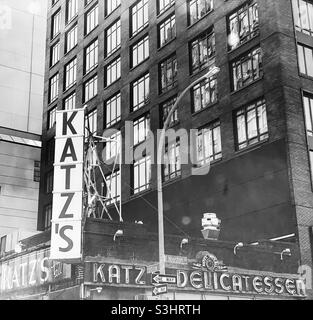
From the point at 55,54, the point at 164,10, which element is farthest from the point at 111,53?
the point at 55,54

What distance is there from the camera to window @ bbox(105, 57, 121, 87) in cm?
5100

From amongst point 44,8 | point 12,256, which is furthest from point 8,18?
point 12,256

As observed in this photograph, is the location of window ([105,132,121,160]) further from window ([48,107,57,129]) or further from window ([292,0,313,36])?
window ([292,0,313,36])

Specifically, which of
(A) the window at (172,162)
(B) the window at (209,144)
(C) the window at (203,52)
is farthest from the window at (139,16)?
(B) the window at (209,144)

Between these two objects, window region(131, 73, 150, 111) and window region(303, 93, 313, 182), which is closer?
window region(303, 93, 313, 182)

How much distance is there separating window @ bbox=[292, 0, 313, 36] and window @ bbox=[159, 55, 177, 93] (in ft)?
35.2

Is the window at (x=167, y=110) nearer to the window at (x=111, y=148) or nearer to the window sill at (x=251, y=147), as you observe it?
the window at (x=111, y=148)

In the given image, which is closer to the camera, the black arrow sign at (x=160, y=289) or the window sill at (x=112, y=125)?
the black arrow sign at (x=160, y=289)

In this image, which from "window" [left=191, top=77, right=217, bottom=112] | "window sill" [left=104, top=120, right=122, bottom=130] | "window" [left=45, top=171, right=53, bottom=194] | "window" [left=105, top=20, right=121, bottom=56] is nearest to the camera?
"window" [left=191, top=77, right=217, bottom=112]

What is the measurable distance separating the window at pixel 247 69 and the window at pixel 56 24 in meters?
31.5

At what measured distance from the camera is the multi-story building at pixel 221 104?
33250 millimetres

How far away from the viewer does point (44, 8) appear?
6650 cm

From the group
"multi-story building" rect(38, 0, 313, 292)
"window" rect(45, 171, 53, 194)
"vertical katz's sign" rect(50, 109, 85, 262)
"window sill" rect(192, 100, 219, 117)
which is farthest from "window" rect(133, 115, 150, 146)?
"vertical katz's sign" rect(50, 109, 85, 262)

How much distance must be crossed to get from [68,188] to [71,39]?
37.0 m
